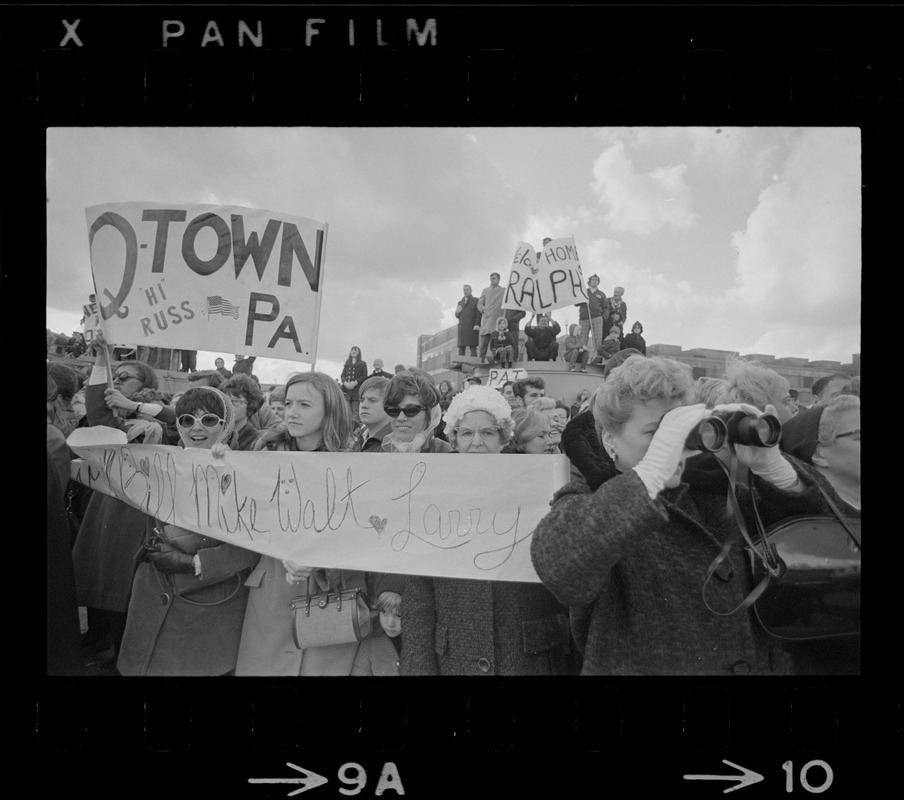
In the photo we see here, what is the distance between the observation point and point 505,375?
7.94ft

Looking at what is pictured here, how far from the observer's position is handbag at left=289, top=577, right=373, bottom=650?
2.44 meters

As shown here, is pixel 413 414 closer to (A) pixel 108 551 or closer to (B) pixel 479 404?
(B) pixel 479 404

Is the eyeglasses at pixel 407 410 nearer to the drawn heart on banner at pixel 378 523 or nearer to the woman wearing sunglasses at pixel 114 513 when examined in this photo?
the drawn heart on banner at pixel 378 523

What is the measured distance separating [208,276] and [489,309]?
116 centimetres

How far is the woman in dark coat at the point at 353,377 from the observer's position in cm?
245

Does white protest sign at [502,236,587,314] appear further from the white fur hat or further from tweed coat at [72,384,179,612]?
tweed coat at [72,384,179,612]

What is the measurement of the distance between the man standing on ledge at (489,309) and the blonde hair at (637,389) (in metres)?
0.47

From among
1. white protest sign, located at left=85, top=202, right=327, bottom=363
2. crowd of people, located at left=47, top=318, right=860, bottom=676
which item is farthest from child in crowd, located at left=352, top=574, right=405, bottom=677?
white protest sign, located at left=85, top=202, right=327, bottom=363
